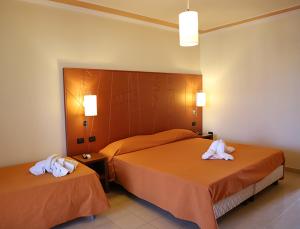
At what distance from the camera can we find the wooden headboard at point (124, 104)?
10.8ft

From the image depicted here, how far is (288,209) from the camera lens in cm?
268

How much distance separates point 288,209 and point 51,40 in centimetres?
349

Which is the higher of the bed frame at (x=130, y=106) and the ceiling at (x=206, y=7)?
the ceiling at (x=206, y=7)

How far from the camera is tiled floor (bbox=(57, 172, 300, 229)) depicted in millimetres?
2430

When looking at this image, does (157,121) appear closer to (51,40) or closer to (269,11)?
(51,40)

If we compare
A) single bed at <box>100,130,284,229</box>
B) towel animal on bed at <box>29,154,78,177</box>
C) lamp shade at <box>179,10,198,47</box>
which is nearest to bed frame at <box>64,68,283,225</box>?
single bed at <box>100,130,284,229</box>

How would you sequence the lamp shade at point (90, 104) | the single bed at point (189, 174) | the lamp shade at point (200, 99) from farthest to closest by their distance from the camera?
the lamp shade at point (200, 99) → the lamp shade at point (90, 104) → the single bed at point (189, 174)

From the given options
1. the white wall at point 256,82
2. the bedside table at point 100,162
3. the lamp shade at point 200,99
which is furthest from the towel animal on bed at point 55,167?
the white wall at point 256,82

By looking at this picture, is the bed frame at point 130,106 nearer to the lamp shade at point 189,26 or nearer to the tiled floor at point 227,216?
the tiled floor at point 227,216

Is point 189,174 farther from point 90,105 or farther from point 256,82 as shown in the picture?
point 256,82

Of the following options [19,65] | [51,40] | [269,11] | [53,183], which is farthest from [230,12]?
[53,183]

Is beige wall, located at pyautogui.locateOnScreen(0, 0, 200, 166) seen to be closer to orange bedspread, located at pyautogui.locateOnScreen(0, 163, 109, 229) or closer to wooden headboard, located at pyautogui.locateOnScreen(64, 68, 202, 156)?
wooden headboard, located at pyautogui.locateOnScreen(64, 68, 202, 156)

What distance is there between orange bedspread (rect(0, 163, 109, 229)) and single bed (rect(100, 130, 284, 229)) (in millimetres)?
548

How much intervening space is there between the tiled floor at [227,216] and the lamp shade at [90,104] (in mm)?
1162
